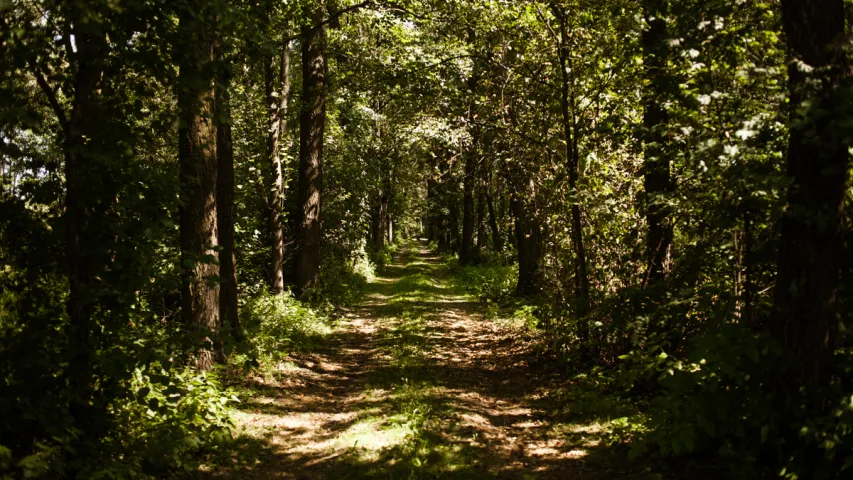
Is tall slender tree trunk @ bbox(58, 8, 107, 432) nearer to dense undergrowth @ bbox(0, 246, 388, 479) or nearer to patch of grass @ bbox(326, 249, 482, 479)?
dense undergrowth @ bbox(0, 246, 388, 479)

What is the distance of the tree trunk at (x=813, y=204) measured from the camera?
409cm

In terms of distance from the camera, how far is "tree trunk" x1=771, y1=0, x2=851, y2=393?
161 inches

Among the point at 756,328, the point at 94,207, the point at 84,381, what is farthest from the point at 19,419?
the point at 756,328

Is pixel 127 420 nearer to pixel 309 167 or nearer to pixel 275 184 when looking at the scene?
pixel 275 184

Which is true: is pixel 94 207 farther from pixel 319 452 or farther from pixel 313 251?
pixel 313 251

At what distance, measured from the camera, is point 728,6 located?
16.9 ft

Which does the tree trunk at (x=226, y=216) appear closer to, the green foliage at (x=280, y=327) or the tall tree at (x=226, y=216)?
the tall tree at (x=226, y=216)

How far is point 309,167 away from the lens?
50.2 ft

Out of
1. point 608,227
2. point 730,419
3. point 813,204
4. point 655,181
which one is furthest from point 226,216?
point 813,204

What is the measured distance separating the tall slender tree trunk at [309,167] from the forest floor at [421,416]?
3.07 meters

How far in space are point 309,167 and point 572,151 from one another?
8204 mm

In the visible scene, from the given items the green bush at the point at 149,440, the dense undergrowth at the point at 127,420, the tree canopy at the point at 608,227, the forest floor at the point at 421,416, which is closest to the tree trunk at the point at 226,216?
the forest floor at the point at 421,416

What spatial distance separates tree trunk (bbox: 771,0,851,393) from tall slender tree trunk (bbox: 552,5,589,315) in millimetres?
4086

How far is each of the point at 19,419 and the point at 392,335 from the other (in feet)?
30.5
